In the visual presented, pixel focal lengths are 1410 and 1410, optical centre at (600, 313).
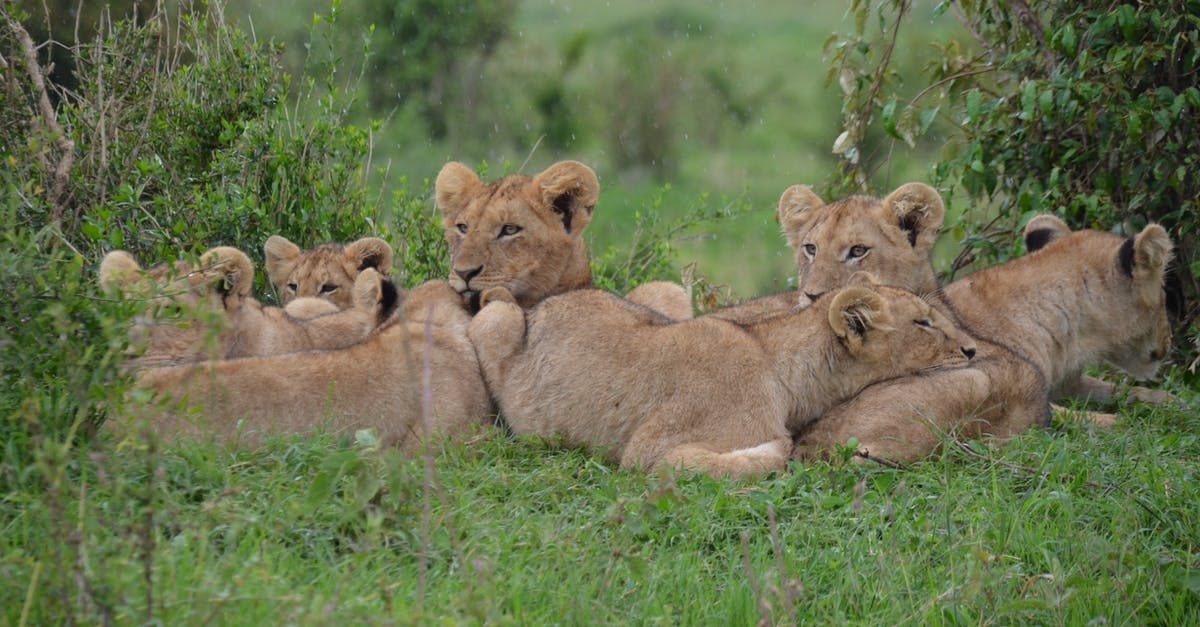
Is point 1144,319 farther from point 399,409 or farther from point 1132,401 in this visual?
point 399,409

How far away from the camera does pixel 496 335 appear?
5.96 metres

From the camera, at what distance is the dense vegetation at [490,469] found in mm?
3588

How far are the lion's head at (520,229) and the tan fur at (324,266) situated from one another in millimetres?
389

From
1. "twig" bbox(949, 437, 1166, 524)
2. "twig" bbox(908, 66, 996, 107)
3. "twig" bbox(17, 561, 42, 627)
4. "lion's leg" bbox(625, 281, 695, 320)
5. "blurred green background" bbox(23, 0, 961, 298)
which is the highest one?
"twig" bbox(908, 66, 996, 107)

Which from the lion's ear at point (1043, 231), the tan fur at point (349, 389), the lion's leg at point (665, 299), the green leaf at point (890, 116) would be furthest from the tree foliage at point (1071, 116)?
the tan fur at point (349, 389)

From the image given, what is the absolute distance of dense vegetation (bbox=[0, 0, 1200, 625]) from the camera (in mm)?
3588

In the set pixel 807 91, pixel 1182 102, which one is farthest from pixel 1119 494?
pixel 807 91

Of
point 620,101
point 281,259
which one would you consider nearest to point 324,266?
point 281,259

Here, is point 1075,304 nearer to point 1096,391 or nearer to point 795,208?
point 1096,391

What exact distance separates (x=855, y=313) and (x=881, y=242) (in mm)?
1062

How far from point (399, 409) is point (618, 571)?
1691 mm

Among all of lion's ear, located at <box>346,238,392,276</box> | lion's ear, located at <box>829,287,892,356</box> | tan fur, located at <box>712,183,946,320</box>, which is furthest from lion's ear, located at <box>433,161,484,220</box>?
lion's ear, located at <box>829,287,892,356</box>

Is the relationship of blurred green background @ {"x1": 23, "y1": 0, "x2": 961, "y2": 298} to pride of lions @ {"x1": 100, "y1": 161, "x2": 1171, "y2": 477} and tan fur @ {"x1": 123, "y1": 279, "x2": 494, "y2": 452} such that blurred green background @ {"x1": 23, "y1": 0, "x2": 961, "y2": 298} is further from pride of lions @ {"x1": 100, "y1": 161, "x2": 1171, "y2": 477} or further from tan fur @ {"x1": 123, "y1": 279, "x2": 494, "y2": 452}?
tan fur @ {"x1": 123, "y1": 279, "x2": 494, "y2": 452}

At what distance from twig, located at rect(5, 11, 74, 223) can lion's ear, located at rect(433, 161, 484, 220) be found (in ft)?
5.38
